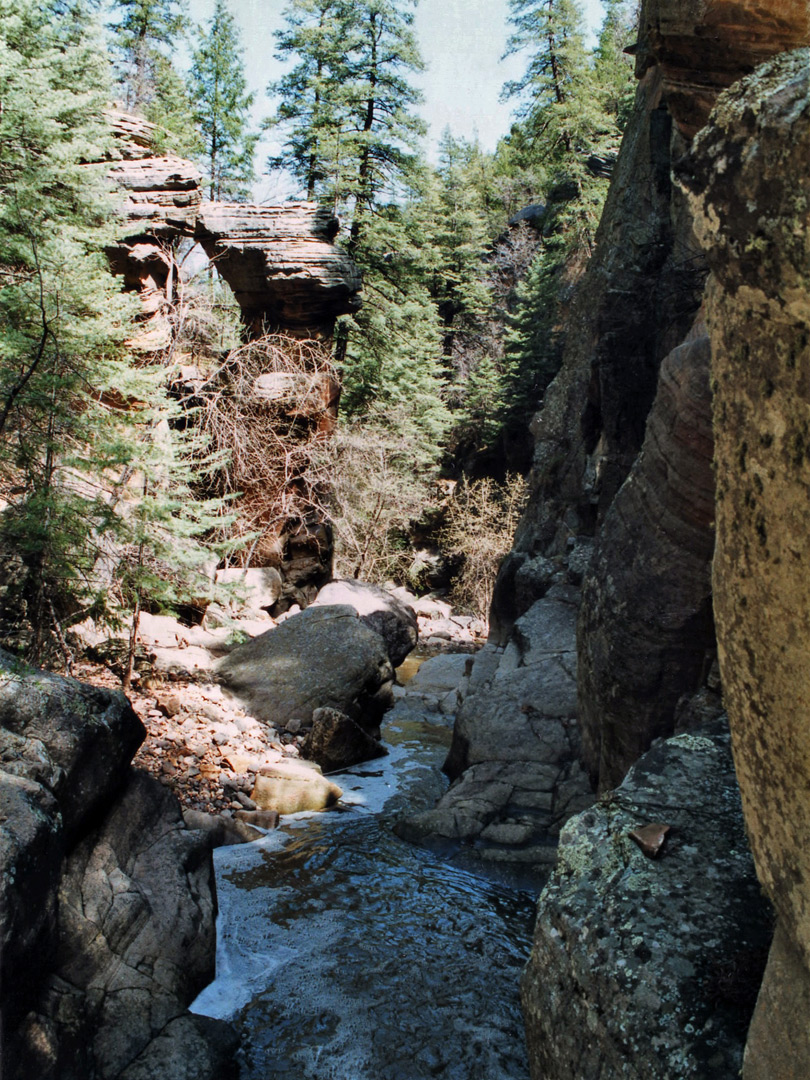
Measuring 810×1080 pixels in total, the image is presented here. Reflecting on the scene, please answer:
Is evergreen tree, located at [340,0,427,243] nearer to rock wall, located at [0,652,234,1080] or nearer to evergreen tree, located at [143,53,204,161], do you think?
evergreen tree, located at [143,53,204,161]

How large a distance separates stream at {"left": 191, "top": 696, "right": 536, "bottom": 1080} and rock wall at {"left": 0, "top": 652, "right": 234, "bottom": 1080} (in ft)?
1.43

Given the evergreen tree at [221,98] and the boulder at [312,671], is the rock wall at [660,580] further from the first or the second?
the evergreen tree at [221,98]

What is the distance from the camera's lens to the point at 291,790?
317 inches

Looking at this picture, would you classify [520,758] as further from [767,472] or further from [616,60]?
[616,60]

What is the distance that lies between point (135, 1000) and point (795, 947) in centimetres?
332

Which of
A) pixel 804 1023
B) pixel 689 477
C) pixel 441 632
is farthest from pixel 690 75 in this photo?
pixel 441 632

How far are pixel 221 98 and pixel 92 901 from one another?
95.2 feet

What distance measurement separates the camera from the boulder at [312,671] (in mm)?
10289

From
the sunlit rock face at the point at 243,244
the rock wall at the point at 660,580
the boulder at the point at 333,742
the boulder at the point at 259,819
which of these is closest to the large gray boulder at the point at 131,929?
the boulder at the point at 259,819

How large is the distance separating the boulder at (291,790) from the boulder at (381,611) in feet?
20.8

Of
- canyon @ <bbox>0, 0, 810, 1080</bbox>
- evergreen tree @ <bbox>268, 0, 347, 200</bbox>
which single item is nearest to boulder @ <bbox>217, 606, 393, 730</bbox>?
canyon @ <bbox>0, 0, 810, 1080</bbox>

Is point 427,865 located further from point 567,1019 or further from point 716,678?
point 567,1019

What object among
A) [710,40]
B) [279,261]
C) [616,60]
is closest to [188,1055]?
[710,40]

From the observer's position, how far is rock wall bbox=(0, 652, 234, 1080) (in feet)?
11.3
